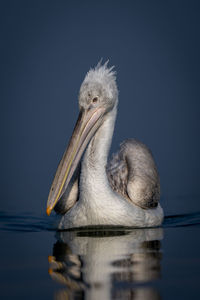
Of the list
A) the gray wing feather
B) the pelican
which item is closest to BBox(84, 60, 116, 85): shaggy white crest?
the pelican

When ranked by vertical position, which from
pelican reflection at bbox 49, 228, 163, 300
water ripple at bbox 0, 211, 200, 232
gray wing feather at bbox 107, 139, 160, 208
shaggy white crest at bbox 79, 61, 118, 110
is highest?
shaggy white crest at bbox 79, 61, 118, 110

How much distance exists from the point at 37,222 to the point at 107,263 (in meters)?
3.16

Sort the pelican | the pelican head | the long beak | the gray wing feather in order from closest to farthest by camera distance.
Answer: the long beak < the pelican head < the pelican < the gray wing feather

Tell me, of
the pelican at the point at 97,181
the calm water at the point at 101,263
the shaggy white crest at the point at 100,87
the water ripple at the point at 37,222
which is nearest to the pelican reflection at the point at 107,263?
the calm water at the point at 101,263

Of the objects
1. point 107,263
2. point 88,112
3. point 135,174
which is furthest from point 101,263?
point 135,174

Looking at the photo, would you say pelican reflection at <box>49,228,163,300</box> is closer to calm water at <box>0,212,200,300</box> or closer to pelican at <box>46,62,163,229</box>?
calm water at <box>0,212,200,300</box>

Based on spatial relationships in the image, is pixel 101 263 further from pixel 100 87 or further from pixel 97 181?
pixel 100 87

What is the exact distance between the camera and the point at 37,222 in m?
7.64

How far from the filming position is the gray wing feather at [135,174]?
6992mm

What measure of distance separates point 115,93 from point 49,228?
1803mm

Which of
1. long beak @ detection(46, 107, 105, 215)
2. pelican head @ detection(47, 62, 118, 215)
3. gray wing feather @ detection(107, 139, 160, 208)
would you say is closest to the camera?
long beak @ detection(46, 107, 105, 215)

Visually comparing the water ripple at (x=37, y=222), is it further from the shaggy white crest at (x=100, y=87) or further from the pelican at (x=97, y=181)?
the shaggy white crest at (x=100, y=87)

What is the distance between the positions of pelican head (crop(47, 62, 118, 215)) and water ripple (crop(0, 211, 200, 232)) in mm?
972

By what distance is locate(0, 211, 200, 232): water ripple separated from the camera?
7.07 metres
